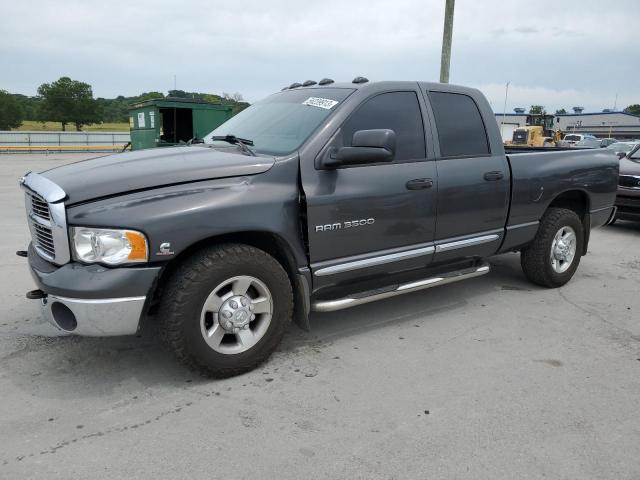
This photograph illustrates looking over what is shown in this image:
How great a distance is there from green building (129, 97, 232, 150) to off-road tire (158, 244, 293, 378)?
11.6m

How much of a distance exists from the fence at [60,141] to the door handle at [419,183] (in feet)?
97.8

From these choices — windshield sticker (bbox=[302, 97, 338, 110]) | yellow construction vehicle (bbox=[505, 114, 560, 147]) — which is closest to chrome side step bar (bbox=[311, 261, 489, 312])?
windshield sticker (bbox=[302, 97, 338, 110])

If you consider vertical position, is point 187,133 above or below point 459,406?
above

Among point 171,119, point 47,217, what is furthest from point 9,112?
point 47,217

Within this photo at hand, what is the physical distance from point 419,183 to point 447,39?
10.4 meters

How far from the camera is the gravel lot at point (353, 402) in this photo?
2494 mm

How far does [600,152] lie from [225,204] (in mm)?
4318

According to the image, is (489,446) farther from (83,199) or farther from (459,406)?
(83,199)

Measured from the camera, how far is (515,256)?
6594mm

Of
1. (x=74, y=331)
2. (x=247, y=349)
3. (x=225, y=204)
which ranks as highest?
(x=225, y=204)

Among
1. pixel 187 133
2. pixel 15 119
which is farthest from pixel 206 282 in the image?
pixel 15 119

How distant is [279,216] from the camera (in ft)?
10.8

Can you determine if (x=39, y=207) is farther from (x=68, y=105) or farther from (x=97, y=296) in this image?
(x=68, y=105)

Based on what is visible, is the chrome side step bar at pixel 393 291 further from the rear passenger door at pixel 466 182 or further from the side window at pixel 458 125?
the side window at pixel 458 125
